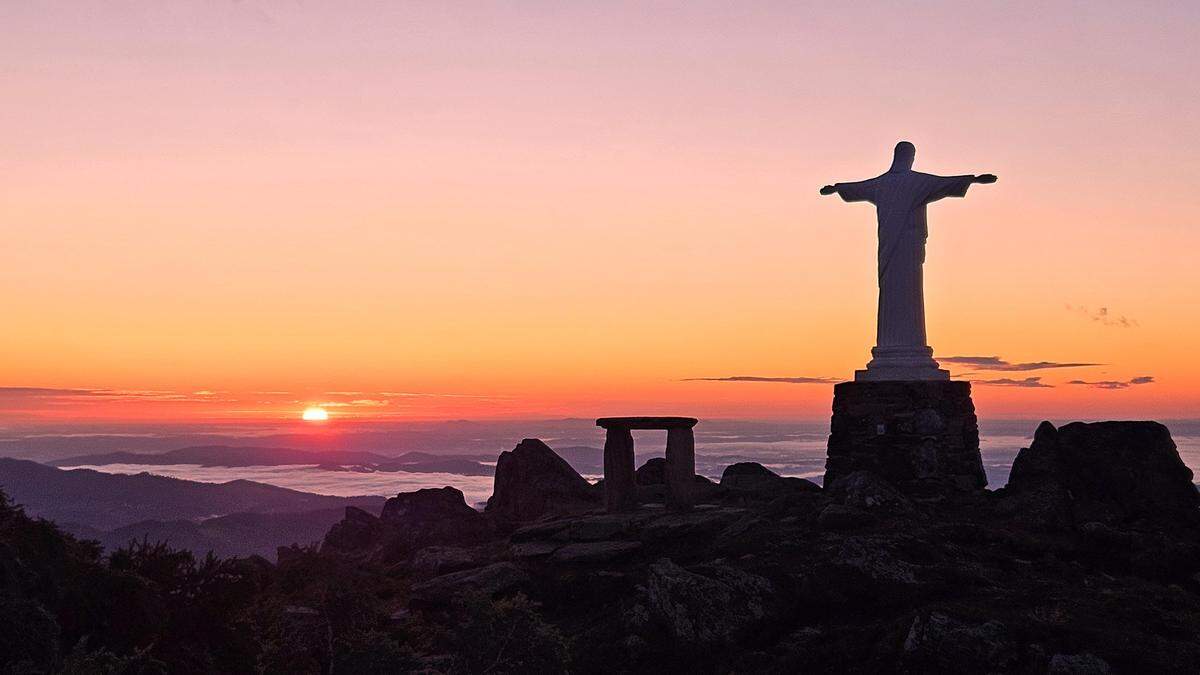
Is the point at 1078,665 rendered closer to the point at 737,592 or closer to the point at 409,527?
the point at 737,592

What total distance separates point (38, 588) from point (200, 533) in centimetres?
10374

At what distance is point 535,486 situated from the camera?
26.4 m

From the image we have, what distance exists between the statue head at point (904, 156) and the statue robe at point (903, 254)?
16 centimetres

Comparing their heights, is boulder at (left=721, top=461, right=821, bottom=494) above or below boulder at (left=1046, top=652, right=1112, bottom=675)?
above

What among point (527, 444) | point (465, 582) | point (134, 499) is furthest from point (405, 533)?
point (134, 499)

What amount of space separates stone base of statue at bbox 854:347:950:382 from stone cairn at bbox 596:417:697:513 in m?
4.34

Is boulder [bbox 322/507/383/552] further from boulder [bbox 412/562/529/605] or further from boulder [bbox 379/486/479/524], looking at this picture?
boulder [bbox 412/562/529/605]

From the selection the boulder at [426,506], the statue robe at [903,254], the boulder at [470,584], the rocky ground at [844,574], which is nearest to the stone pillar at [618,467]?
the rocky ground at [844,574]

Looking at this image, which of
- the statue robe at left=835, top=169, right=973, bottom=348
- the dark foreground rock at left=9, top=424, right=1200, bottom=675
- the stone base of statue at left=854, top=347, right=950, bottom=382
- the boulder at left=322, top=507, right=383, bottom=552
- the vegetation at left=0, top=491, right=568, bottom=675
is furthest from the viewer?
the boulder at left=322, top=507, right=383, bottom=552

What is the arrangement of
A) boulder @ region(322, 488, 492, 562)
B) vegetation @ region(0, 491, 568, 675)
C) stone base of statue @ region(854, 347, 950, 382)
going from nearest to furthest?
vegetation @ region(0, 491, 568, 675), stone base of statue @ region(854, 347, 950, 382), boulder @ region(322, 488, 492, 562)

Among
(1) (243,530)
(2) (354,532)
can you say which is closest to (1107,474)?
(2) (354,532)

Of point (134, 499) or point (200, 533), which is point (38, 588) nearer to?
point (200, 533)

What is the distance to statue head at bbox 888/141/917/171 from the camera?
960 inches

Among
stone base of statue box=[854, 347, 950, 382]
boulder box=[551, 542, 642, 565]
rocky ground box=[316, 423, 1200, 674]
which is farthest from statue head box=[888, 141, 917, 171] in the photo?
boulder box=[551, 542, 642, 565]
